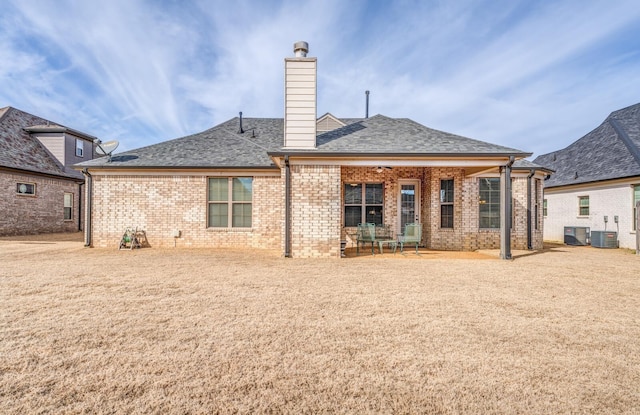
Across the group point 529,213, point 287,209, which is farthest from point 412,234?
point 529,213

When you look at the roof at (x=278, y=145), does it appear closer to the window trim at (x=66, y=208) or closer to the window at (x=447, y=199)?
the window at (x=447, y=199)

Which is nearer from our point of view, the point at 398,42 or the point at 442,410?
the point at 442,410

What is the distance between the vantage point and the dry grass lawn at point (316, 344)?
7.20 feet

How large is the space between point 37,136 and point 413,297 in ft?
76.2

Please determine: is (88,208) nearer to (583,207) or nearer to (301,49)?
(301,49)

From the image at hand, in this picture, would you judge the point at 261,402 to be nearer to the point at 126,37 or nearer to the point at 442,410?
the point at 442,410

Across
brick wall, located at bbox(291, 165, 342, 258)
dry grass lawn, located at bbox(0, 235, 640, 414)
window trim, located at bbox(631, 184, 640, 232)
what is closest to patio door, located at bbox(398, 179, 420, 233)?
brick wall, located at bbox(291, 165, 342, 258)

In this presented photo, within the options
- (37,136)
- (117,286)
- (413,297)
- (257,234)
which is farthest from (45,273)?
(37,136)

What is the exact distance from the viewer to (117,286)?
17.3 ft

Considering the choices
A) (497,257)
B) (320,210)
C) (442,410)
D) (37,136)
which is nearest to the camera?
(442,410)

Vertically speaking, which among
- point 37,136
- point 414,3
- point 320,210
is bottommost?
point 320,210

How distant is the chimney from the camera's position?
8328 mm

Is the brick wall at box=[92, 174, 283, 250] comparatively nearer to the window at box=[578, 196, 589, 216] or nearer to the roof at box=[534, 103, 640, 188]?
the roof at box=[534, 103, 640, 188]

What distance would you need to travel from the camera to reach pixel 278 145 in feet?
41.2
